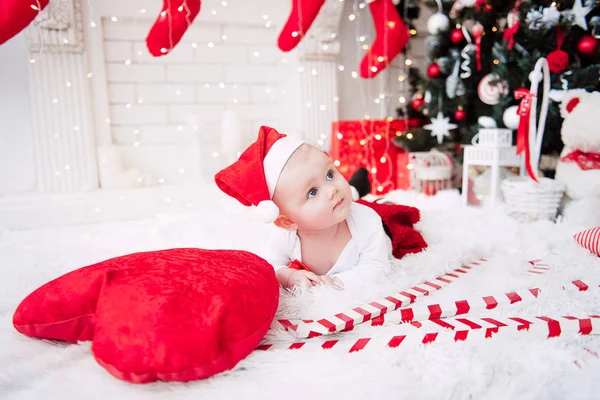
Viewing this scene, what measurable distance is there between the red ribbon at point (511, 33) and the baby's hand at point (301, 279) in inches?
61.8

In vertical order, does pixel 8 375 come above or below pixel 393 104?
below

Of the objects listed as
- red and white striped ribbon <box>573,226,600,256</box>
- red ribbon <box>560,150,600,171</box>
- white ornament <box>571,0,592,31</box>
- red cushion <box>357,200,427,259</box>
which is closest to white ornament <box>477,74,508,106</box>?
white ornament <box>571,0,592,31</box>

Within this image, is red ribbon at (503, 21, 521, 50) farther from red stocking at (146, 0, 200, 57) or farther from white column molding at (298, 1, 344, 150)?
red stocking at (146, 0, 200, 57)

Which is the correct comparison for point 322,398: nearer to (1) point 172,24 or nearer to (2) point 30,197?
(1) point 172,24

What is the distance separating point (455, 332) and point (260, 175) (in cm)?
48

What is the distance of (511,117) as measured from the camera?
6.54 feet

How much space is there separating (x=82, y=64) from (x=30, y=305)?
1.90 metres

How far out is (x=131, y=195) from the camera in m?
2.28

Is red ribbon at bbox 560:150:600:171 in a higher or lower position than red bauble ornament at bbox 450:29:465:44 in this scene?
lower

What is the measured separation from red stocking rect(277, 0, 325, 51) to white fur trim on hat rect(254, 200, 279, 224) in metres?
1.55

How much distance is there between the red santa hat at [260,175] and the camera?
939 millimetres

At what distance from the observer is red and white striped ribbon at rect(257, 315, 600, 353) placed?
751mm

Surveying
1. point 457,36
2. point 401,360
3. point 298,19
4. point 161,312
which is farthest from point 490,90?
point 161,312

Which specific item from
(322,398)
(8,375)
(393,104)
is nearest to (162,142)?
(393,104)
